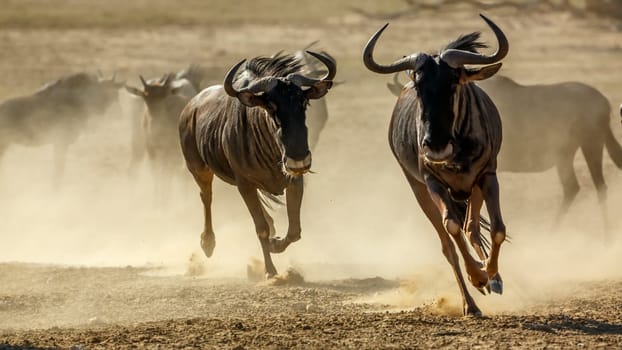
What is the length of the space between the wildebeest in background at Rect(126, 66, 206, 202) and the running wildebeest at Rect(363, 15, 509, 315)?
984 cm

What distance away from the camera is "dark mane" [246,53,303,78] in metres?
11.7

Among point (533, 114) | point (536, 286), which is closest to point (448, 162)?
point (536, 286)

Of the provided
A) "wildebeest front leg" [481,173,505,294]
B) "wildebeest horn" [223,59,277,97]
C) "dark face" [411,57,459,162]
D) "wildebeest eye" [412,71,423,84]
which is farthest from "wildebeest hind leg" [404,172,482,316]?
"wildebeest horn" [223,59,277,97]

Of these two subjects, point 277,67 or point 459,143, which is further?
point 277,67

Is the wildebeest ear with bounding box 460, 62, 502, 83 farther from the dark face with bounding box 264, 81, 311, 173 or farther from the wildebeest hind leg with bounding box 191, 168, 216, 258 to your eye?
the wildebeest hind leg with bounding box 191, 168, 216, 258

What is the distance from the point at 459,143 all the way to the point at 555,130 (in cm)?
714

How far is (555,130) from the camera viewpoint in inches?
633

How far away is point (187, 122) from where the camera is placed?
13.6 metres

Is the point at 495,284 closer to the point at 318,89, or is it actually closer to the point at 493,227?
the point at 493,227

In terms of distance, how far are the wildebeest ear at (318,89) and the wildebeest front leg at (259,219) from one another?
1317 millimetres

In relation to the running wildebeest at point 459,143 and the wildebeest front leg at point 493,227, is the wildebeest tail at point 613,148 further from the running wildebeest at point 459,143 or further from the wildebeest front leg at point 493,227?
the wildebeest front leg at point 493,227

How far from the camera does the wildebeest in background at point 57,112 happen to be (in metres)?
22.0

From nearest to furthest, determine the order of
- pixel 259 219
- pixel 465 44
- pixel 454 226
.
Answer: pixel 454 226
pixel 465 44
pixel 259 219

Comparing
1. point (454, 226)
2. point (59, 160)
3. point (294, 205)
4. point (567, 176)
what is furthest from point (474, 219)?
point (59, 160)
